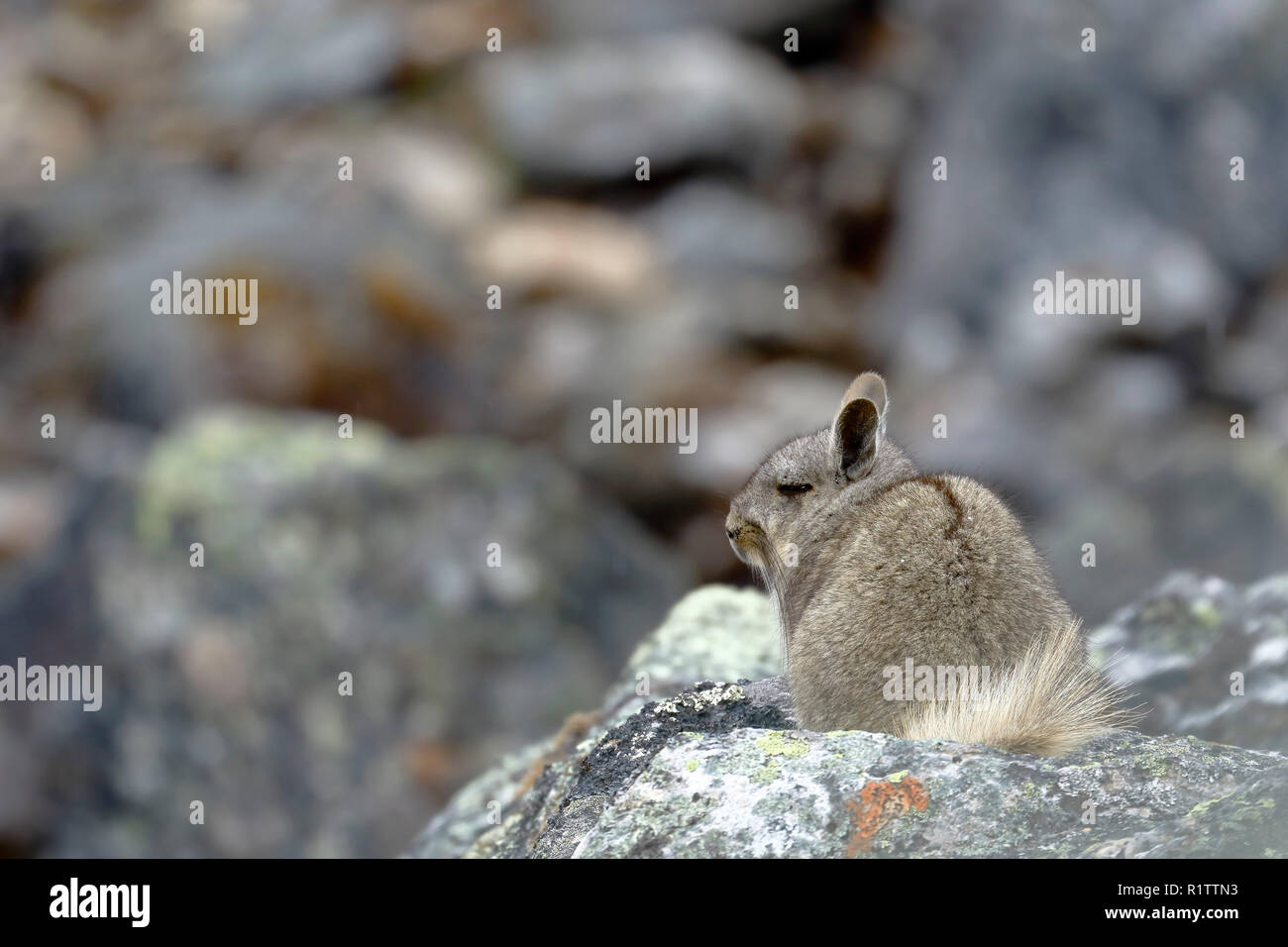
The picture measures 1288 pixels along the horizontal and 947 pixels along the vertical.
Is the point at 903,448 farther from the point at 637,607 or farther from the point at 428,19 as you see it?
the point at 428,19

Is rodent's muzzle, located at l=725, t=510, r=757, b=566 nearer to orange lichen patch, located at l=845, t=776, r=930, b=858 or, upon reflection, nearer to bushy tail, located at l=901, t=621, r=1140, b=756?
bushy tail, located at l=901, t=621, r=1140, b=756

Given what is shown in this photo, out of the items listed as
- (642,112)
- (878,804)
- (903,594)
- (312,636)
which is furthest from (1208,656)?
(642,112)

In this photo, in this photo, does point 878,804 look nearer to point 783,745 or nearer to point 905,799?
point 905,799

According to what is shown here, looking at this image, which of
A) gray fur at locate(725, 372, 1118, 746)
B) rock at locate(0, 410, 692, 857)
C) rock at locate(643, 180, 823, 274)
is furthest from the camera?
rock at locate(643, 180, 823, 274)

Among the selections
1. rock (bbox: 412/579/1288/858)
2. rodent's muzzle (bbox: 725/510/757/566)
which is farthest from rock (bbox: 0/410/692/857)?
rock (bbox: 412/579/1288/858)

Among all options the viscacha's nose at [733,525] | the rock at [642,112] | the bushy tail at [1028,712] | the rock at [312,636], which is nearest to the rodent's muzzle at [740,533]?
the viscacha's nose at [733,525]

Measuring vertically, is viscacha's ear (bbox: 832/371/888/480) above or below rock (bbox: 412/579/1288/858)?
above

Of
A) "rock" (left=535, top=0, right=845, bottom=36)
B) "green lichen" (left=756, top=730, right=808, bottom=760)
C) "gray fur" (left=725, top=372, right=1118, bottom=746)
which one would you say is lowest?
"green lichen" (left=756, top=730, right=808, bottom=760)

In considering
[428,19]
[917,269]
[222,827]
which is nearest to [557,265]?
[917,269]

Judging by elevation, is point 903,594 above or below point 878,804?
above
